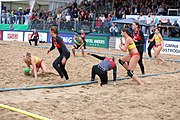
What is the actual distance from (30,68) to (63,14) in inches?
752

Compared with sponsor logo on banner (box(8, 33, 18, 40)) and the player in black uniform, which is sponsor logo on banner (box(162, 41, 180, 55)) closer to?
the player in black uniform

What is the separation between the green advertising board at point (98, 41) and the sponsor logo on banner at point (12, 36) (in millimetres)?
6410

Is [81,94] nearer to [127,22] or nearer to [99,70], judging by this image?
[99,70]

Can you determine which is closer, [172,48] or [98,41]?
[172,48]

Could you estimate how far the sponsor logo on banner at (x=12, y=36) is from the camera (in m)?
27.3

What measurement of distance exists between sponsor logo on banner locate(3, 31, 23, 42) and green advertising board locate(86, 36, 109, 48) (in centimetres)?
641

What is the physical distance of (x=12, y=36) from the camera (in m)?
27.7

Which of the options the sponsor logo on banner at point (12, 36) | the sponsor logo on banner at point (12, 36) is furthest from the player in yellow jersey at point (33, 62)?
the sponsor logo on banner at point (12, 36)

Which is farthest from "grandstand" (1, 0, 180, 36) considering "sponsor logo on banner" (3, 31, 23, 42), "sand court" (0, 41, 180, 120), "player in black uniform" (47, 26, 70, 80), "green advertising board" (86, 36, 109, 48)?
"sand court" (0, 41, 180, 120)

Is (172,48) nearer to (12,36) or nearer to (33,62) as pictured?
(33,62)

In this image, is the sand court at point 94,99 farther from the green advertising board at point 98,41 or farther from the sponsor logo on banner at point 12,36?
the sponsor logo on banner at point 12,36

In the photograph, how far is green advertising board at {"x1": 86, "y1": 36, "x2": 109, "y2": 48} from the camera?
22847 millimetres

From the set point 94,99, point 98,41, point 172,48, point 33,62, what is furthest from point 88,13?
point 94,99

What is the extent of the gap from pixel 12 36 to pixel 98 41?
319 inches
